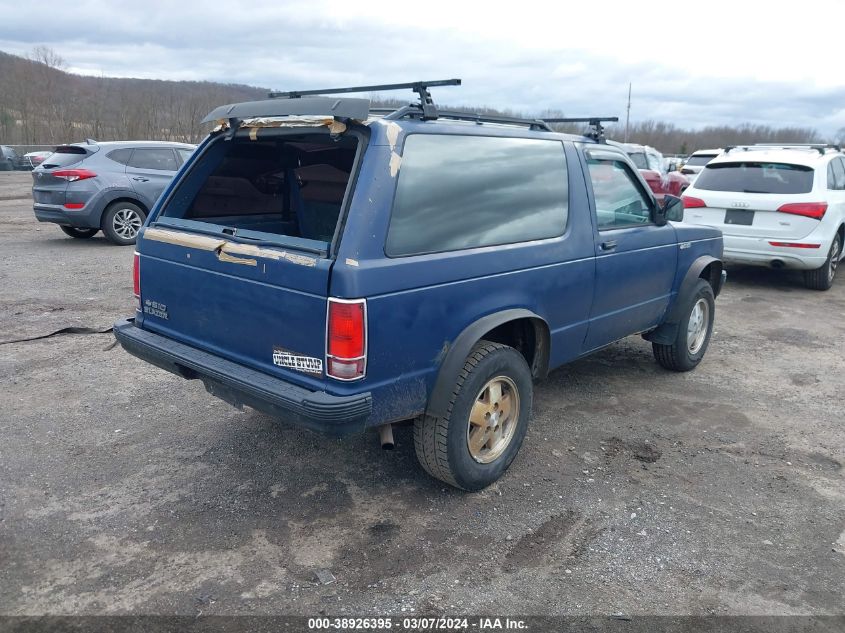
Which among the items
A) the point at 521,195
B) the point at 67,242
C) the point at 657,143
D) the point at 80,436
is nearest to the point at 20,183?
the point at 67,242

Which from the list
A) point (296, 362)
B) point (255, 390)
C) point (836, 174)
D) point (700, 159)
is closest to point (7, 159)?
point (700, 159)

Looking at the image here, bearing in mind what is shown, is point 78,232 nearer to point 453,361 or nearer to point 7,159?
point 453,361

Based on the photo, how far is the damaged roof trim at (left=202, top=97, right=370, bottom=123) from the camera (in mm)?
3141

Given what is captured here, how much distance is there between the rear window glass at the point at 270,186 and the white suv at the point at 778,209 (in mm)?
6170

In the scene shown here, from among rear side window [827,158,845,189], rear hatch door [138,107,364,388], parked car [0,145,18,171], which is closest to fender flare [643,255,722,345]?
rear hatch door [138,107,364,388]

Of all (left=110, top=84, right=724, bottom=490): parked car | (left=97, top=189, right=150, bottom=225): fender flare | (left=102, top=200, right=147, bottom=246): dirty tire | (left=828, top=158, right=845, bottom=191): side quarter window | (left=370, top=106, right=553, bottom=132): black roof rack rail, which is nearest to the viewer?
(left=110, top=84, right=724, bottom=490): parked car

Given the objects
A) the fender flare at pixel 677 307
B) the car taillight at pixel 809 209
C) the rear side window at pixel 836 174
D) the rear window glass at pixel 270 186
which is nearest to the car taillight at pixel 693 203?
the car taillight at pixel 809 209

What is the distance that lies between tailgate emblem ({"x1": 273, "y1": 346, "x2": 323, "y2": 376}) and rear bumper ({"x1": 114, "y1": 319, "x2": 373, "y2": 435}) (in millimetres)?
85

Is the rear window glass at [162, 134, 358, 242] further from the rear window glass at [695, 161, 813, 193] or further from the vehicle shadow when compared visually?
the vehicle shadow

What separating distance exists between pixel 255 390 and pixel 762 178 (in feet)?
26.2

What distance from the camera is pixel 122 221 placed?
1118 cm

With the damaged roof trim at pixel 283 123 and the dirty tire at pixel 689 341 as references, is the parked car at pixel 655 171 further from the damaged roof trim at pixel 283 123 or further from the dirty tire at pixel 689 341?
the damaged roof trim at pixel 283 123

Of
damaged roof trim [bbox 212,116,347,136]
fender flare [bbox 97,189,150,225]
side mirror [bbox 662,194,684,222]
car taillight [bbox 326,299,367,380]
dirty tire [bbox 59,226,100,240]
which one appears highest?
damaged roof trim [bbox 212,116,347,136]

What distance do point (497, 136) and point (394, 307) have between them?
1.35 meters
